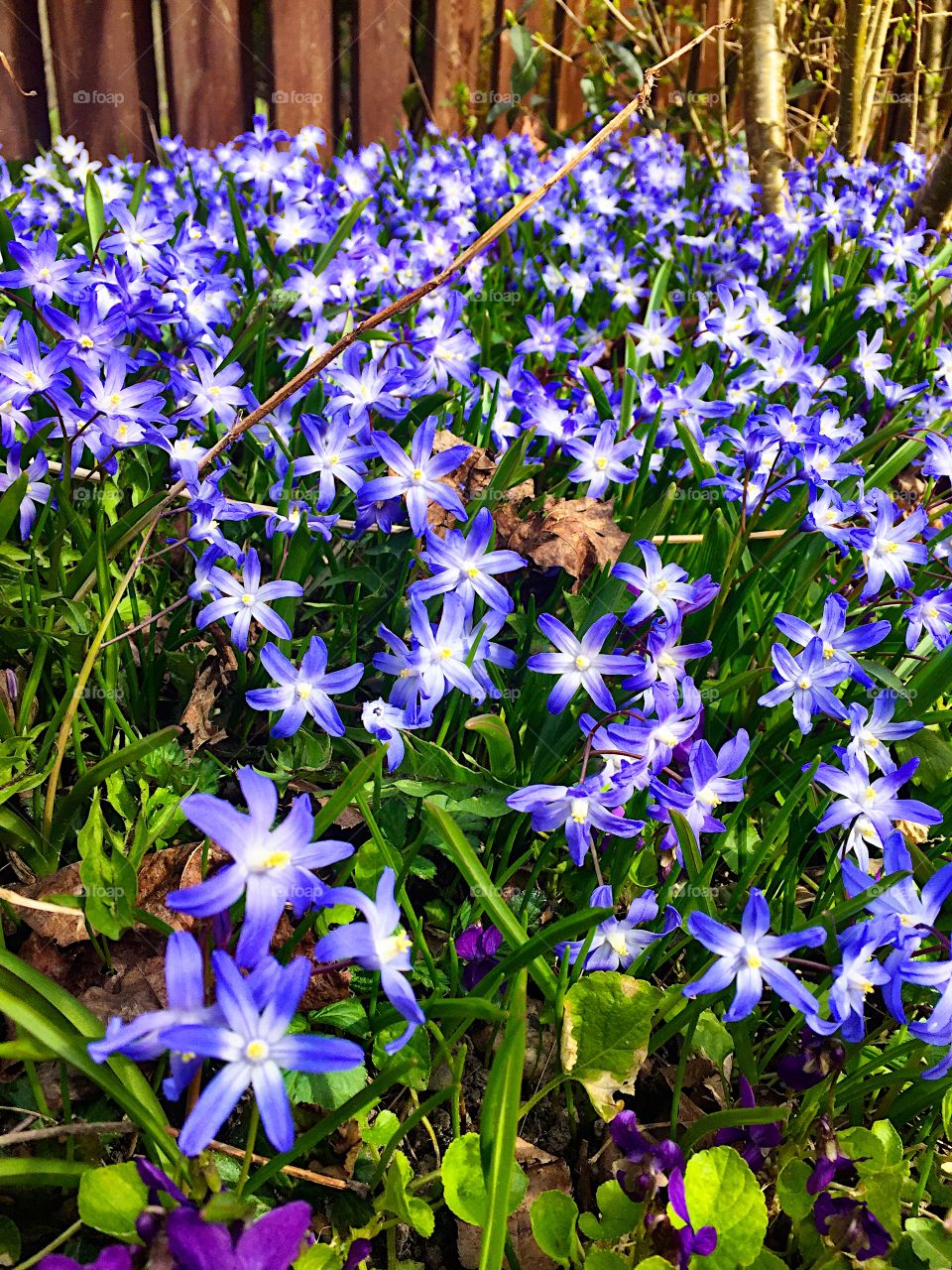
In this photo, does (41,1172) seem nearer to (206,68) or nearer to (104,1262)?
(104,1262)

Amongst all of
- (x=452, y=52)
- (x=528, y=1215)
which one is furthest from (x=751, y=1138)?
(x=452, y=52)

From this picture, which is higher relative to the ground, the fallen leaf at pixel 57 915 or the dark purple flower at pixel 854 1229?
the fallen leaf at pixel 57 915

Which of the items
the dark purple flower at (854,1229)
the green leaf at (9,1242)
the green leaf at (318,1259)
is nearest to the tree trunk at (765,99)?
the dark purple flower at (854,1229)

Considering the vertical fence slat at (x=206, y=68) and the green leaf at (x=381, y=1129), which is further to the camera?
the vertical fence slat at (x=206, y=68)

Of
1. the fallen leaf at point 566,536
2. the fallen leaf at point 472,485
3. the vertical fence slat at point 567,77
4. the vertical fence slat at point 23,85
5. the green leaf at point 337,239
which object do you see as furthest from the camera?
the vertical fence slat at point 567,77

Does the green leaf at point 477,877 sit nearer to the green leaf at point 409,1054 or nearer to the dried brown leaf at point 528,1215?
the green leaf at point 409,1054

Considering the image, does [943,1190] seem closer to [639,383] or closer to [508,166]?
[639,383]
